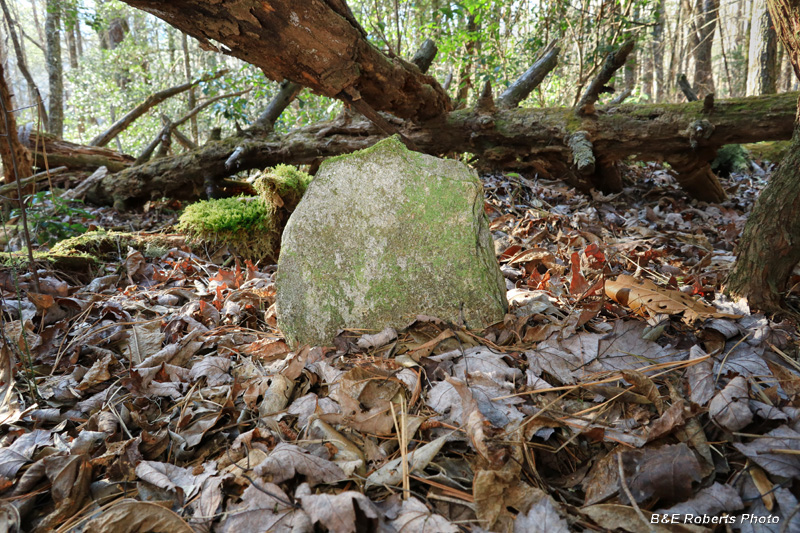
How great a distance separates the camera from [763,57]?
287 inches

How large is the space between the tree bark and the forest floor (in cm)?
168

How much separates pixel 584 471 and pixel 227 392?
1381 mm

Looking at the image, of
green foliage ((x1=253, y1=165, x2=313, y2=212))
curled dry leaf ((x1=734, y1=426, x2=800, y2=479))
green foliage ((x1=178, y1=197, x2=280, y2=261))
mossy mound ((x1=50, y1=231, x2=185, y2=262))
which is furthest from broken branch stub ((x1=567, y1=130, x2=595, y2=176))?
mossy mound ((x1=50, y1=231, x2=185, y2=262))

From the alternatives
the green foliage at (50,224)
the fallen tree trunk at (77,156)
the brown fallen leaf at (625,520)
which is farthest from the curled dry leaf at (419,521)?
the fallen tree trunk at (77,156)

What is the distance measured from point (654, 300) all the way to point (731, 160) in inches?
202

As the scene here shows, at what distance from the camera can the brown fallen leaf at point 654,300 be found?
1.96 meters

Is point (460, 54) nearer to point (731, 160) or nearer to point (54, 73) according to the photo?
point (731, 160)

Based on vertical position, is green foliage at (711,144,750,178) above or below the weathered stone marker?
above

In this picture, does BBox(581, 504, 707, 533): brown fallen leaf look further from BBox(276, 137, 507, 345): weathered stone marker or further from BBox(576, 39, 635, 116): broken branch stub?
BBox(576, 39, 635, 116): broken branch stub

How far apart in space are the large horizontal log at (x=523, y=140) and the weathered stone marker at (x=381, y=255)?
2.97m

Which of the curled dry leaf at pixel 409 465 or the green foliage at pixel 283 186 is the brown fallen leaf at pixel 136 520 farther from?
the green foliage at pixel 283 186

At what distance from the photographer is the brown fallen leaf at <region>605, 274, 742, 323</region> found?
1957mm

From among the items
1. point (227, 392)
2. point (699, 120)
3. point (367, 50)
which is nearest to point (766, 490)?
point (227, 392)

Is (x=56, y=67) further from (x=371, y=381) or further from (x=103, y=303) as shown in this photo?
(x=371, y=381)
